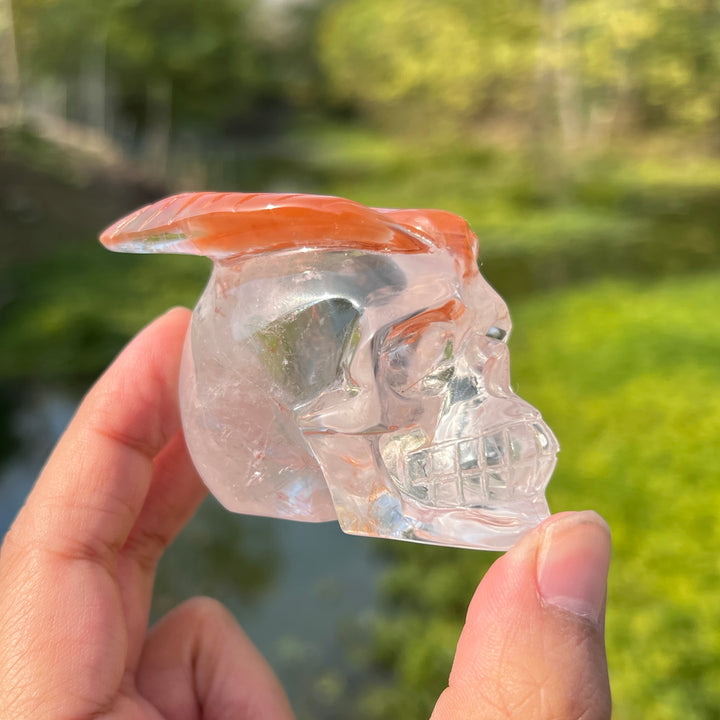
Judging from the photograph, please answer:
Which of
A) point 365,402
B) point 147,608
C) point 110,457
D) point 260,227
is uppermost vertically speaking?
point 260,227

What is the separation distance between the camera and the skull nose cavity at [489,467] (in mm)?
566

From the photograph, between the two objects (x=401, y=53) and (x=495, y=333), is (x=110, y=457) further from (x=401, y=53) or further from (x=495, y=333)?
(x=401, y=53)

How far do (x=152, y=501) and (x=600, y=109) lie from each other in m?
4.54

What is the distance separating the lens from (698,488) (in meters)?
1.81

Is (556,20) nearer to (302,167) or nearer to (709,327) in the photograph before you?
(302,167)

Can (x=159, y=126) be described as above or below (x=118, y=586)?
below

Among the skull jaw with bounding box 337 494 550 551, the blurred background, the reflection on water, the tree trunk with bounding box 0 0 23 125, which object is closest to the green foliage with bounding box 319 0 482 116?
the blurred background

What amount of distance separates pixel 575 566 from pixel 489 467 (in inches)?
4.5

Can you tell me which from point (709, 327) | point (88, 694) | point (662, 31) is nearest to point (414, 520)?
point (88, 694)

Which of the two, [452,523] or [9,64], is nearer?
[452,523]

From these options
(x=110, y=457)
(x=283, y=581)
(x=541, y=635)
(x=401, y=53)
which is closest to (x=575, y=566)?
(x=541, y=635)

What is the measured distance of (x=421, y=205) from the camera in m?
4.21

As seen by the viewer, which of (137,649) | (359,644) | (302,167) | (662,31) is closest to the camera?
(137,649)

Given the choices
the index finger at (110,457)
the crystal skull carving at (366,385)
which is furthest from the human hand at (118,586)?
the crystal skull carving at (366,385)
